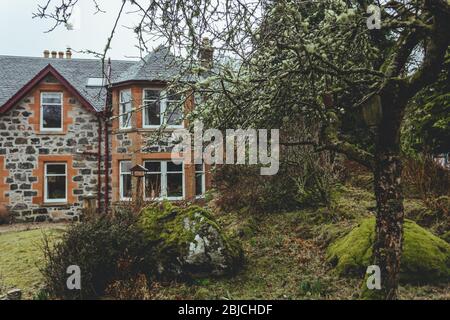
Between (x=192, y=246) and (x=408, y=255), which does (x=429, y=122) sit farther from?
(x=192, y=246)

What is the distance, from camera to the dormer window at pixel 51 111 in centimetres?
1967

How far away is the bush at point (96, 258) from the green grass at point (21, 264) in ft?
1.60

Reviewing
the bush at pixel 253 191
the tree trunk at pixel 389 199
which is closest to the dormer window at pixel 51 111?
the bush at pixel 253 191

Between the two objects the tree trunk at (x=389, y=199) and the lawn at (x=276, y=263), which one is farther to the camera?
the lawn at (x=276, y=263)

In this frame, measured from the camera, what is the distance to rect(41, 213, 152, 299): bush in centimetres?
705

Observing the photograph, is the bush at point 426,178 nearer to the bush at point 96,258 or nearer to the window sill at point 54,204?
the bush at point 96,258

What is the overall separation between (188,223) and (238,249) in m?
1.06

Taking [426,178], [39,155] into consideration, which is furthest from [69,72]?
[426,178]

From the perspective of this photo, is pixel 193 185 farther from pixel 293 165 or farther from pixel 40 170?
pixel 293 165

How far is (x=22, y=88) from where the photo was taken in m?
19.0

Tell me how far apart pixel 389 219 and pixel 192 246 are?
361cm

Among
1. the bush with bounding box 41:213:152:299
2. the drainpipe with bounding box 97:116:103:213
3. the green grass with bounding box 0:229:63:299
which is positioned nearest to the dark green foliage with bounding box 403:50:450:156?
the bush with bounding box 41:213:152:299

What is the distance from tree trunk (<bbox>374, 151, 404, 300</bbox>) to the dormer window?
17132 mm

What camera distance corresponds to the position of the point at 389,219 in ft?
17.2
